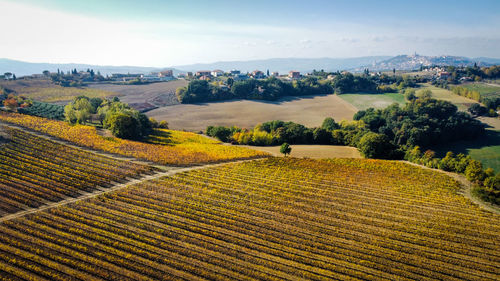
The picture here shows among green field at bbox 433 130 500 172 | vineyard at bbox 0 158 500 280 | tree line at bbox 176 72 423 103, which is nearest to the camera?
vineyard at bbox 0 158 500 280

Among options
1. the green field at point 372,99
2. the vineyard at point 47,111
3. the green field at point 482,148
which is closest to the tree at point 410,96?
the green field at point 372,99

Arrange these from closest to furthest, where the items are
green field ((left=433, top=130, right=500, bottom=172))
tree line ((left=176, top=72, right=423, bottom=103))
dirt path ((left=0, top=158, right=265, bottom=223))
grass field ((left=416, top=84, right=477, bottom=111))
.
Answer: dirt path ((left=0, top=158, right=265, bottom=223)) < green field ((left=433, top=130, right=500, bottom=172)) < grass field ((left=416, top=84, right=477, bottom=111)) < tree line ((left=176, top=72, right=423, bottom=103))

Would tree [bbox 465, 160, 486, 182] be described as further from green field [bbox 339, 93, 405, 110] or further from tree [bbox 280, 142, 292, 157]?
green field [bbox 339, 93, 405, 110]

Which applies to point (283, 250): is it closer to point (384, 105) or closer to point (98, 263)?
point (98, 263)

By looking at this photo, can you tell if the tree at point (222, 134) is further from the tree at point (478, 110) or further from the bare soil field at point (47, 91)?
the tree at point (478, 110)

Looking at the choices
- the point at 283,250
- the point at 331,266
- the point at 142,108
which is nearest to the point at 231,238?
the point at 283,250

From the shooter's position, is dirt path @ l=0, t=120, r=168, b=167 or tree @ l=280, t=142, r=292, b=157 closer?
dirt path @ l=0, t=120, r=168, b=167

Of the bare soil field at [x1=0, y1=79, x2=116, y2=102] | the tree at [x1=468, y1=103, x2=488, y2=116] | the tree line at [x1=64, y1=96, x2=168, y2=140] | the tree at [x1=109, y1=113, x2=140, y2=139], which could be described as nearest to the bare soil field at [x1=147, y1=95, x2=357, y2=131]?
the tree line at [x1=64, y1=96, x2=168, y2=140]
